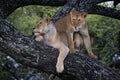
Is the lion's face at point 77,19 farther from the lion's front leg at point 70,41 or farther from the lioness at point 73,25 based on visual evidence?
the lion's front leg at point 70,41

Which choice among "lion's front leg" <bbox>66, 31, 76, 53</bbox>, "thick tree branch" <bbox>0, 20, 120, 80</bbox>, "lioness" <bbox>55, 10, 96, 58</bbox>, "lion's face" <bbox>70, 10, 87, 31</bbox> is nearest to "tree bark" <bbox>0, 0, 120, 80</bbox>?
"thick tree branch" <bbox>0, 20, 120, 80</bbox>

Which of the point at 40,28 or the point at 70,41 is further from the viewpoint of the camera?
the point at 70,41

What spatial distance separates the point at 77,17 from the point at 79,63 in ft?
2.40

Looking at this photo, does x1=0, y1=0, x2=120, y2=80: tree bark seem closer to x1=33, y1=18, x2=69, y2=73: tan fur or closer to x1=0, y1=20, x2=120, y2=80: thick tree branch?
x1=0, y1=20, x2=120, y2=80: thick tree branch

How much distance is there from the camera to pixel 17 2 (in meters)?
7.25

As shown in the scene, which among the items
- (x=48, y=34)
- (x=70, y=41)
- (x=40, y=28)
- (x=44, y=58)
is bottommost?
(x=44, y=58)

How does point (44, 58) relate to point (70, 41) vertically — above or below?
below

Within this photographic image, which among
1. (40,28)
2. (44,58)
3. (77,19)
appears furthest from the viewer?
(77,19)

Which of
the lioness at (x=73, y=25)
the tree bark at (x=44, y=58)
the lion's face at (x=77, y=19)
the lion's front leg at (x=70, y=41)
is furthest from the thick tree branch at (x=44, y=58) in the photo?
the lion's face at (x=77, y=19)

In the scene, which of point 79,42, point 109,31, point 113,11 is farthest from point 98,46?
point 79,42

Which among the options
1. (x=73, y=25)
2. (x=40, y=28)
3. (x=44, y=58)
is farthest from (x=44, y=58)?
(x=73, y=25)

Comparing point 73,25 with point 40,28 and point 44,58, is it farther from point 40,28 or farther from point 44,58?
point 44,58

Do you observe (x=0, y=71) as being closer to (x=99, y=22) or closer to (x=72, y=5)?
(x=72, y=5)

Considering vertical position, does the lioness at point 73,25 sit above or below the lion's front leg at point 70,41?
above
